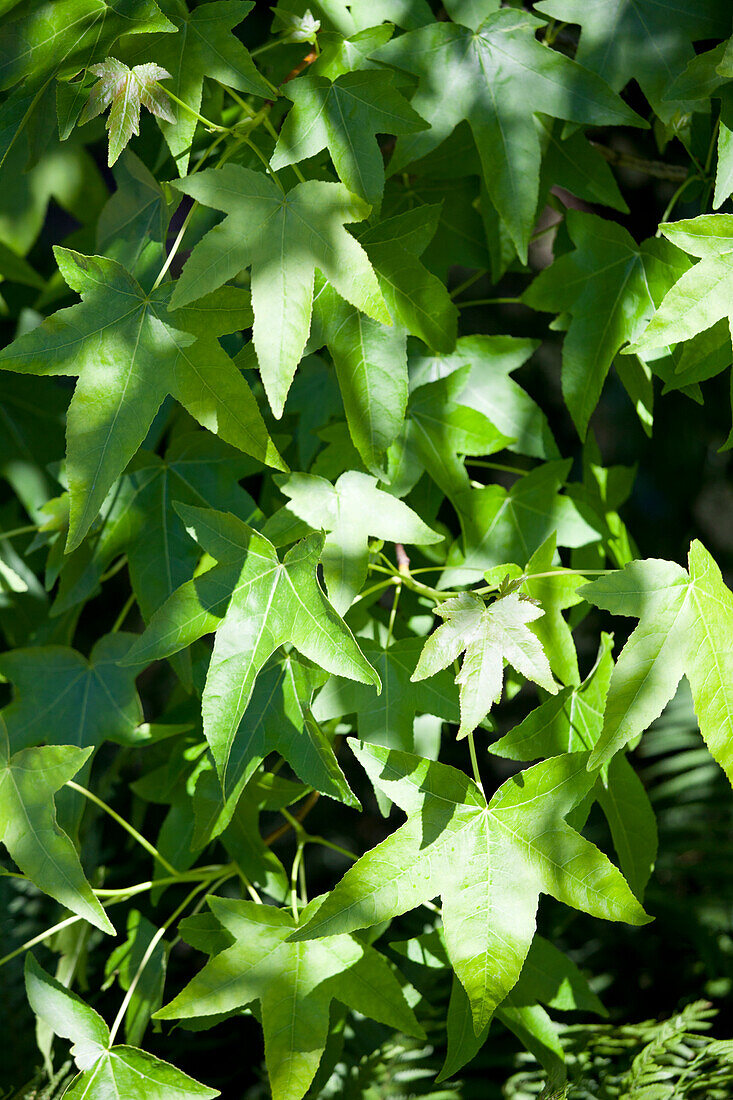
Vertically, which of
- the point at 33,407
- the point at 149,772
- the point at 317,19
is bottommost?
the point at 149,772

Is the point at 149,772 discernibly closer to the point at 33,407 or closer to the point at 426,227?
the point at 33,407

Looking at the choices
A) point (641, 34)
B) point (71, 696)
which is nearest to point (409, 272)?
point (641, 34)

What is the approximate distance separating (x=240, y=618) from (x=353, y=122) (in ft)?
1.42

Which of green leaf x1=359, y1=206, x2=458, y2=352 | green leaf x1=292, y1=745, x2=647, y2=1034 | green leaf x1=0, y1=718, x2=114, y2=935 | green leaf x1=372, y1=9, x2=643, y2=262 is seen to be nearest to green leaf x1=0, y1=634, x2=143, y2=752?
green leaf x1=0, y1=718, x2=114, y2=935

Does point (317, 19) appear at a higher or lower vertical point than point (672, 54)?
higher

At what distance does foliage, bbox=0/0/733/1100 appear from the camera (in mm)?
668

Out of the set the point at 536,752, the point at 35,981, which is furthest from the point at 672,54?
the point at 35,981

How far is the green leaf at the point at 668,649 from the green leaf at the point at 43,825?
17.9 inches

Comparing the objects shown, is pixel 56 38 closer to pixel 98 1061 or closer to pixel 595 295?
pixel 595 295

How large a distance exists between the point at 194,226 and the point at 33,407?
0.46 m

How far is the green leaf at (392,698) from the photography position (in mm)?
789

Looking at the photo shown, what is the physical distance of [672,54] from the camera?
774mm

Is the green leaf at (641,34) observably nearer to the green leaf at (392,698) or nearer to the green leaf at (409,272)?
the green leaf at (409,272)

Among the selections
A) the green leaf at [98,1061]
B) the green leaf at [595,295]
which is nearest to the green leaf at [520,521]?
the green leaf at [595,295]
